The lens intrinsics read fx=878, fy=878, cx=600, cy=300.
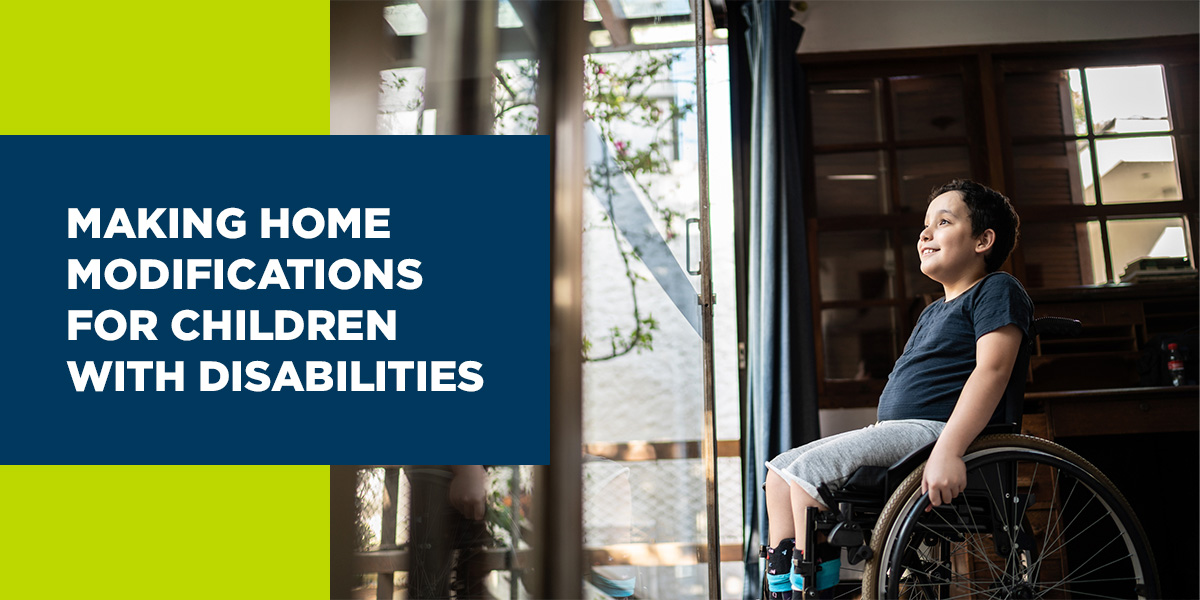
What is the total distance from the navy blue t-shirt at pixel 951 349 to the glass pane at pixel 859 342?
59.3 inches

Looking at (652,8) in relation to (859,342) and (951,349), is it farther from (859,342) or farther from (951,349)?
(859,342)

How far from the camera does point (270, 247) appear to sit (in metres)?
1.72

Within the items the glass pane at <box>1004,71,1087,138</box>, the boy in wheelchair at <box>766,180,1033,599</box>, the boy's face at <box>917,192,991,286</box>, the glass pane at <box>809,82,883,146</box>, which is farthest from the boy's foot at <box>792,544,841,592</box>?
the glass pane at <box>1004,71,1087,138</box>

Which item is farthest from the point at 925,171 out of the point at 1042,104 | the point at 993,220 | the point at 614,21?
the point at 614,21

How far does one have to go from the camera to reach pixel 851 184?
10.4ft

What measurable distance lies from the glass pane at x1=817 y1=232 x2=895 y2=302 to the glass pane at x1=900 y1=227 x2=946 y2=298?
0.05 metres

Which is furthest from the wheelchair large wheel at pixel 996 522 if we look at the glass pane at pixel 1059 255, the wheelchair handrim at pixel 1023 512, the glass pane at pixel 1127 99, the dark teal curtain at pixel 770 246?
the glass pane at pixel 1127 99

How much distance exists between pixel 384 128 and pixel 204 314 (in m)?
0.69

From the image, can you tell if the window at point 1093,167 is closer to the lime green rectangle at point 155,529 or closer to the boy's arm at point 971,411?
the boy's arm at point 971,411

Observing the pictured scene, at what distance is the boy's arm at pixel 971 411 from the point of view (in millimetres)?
1287

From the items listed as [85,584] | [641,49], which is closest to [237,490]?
[85,584]

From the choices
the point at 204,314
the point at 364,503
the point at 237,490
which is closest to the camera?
the point at 364,503

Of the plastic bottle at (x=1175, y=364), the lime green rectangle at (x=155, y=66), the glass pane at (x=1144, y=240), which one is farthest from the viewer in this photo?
the glass pane at (x=1144, y=240)

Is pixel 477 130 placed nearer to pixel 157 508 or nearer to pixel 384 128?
pixel 384 128
